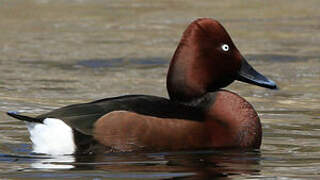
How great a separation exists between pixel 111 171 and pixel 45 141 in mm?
628

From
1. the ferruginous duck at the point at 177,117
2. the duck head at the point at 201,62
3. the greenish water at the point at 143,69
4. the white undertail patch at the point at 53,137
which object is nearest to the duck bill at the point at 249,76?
the duck head at the point at 201,62

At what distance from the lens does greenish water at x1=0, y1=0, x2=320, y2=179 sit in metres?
6.55

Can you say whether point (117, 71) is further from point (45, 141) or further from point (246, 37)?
point (45, 141)

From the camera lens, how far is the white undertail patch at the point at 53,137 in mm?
6723

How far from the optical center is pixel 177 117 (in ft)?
22.4

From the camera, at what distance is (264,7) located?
1592 centimetres

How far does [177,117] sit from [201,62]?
591 mm

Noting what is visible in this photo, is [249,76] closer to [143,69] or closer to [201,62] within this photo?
[201,62]

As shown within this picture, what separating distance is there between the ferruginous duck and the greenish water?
8 cm

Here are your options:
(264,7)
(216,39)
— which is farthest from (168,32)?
(216,39)

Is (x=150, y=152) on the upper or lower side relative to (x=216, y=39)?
lower

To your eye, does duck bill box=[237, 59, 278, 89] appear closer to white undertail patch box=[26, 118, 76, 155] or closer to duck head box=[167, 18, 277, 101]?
duck head box=[167, 18, 277, 101]

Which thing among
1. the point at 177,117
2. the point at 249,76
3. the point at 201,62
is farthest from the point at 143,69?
the point at 177,117

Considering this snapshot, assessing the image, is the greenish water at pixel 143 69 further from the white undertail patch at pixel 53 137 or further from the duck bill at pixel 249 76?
the duck bill at pixel 249 76
